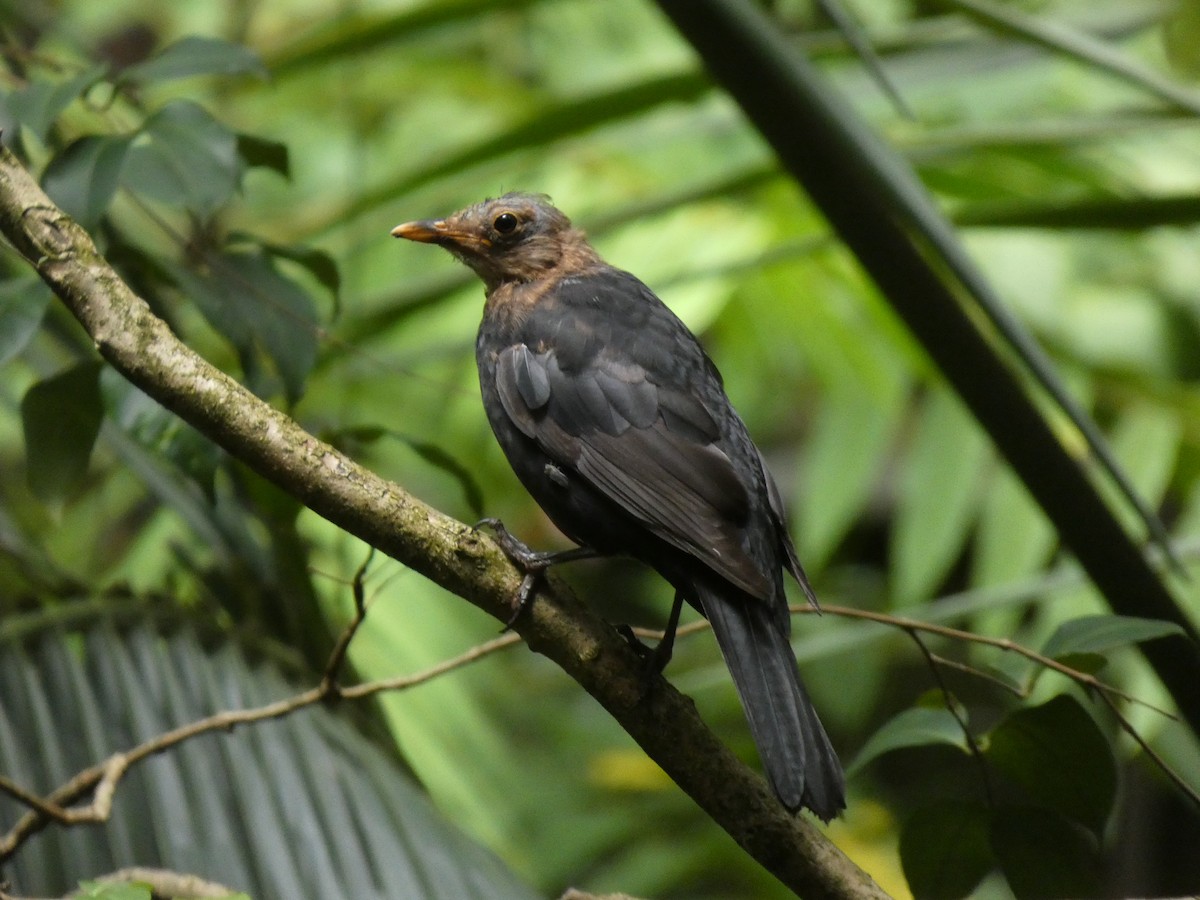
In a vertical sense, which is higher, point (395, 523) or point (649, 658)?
point (395, 523)

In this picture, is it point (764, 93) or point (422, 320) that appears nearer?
point (764, 93)

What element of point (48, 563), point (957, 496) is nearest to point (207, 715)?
point (48, 563)

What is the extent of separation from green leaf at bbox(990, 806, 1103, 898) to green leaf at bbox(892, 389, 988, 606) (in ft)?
5.62

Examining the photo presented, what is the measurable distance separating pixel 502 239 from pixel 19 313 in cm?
139

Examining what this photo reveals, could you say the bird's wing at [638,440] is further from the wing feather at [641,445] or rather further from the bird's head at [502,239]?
the bird's head at [502,239]

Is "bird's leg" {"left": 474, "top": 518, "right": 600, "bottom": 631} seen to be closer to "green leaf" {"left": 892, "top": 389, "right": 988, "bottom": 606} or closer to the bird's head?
the bird's head

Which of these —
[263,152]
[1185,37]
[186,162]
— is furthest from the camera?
[1185,37]

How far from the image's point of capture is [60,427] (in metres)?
2.04

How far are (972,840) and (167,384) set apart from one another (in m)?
1.28

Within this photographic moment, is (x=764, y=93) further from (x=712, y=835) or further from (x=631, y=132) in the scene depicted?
(x=712, y=835)

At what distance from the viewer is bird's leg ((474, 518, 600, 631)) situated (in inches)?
69.9

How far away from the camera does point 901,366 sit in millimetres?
4133

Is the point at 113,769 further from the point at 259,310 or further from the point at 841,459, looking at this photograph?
the point at 841,459

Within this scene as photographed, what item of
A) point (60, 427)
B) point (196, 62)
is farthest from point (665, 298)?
point (60, 427)
